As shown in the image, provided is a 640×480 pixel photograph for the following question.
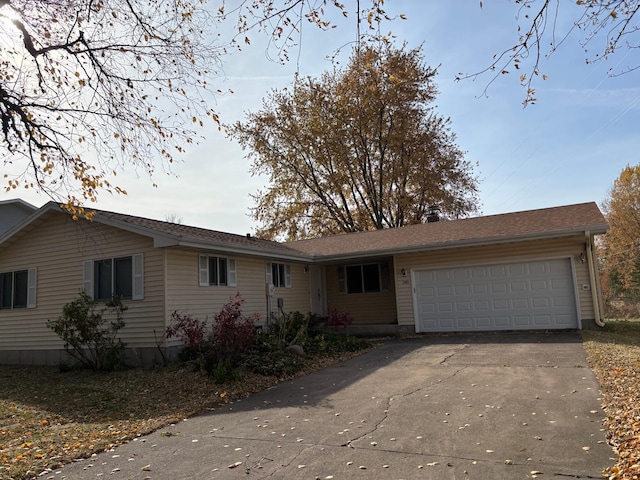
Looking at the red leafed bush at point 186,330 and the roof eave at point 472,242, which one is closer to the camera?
the red leafed bush at point 186,330

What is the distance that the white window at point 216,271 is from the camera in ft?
39.1

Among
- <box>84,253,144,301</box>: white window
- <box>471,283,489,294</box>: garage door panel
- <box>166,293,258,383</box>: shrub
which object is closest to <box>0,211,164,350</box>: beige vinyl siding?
<box>84,253,144,301</box>: white window

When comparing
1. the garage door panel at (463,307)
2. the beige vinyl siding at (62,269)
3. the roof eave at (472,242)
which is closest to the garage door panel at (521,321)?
the garage door panel at (463,307)

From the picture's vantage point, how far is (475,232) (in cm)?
A: 1452

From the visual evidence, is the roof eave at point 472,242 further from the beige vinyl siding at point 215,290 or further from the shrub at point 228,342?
the shrub at point 228,342

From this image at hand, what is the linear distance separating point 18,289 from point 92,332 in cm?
453

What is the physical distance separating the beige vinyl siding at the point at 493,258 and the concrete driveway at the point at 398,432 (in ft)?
16.2

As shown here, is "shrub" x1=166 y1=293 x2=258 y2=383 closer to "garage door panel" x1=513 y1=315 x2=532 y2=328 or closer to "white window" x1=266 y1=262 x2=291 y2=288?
"white window" x1=266 y1=262 x2=291 y2=288

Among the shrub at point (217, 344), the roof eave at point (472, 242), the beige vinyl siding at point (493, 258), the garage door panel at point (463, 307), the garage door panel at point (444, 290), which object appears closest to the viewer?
the shrub at point (217, 344)

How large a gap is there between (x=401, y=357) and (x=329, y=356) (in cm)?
174

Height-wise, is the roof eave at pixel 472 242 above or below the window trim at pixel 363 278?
above

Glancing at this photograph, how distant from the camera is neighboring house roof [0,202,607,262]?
36.2 feet

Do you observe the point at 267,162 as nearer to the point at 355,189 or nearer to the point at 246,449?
the point at 355,189

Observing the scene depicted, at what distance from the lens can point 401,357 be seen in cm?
1056
